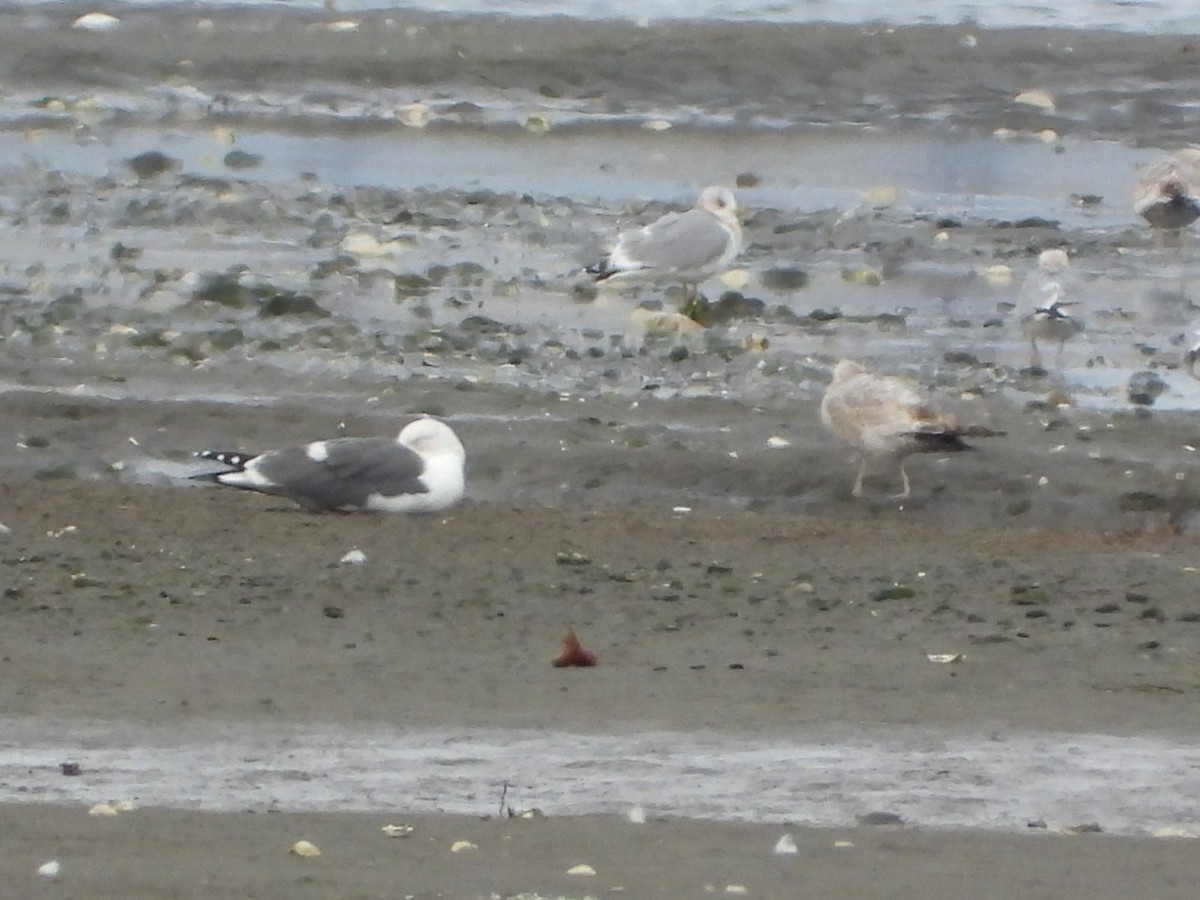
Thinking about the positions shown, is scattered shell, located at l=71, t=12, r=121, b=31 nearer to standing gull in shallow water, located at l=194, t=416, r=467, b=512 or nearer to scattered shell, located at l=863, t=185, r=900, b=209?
scattered shell, located at l=863, t=185, r=900, b=209

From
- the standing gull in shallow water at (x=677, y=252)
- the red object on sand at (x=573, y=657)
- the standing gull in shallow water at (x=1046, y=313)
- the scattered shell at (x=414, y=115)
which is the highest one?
the scattered shell at (x=414, y=115)

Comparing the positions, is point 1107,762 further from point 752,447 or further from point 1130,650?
point 752,447

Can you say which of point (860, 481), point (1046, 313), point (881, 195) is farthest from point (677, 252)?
point (881, 195)

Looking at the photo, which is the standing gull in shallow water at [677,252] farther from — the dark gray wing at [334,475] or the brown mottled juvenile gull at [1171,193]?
the dark gray wing at [334,475]

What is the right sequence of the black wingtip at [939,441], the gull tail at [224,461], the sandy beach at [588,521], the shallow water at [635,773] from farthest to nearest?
the black wingtip at [939,441] < the gull tail at [224,461] < the shallow water at [635,773] < the sandy beach at [588,521]

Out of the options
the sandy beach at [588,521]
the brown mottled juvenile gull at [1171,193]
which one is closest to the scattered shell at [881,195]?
the sandy beach at [588,521]

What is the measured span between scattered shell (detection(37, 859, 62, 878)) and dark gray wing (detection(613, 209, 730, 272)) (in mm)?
8283

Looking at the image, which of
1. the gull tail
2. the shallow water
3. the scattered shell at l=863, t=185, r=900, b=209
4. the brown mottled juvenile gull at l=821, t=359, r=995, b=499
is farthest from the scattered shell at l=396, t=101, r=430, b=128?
the shallow water

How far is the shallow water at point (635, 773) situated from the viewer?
535cm

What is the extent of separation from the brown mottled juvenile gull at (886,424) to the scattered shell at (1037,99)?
10.5 metres

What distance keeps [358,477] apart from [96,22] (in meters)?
14.2

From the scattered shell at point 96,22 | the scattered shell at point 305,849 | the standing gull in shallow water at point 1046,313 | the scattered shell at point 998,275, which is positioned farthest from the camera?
the scattered shell at point 96,22

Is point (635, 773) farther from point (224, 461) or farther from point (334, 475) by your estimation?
point (224, 461)

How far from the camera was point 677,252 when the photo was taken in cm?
1288
